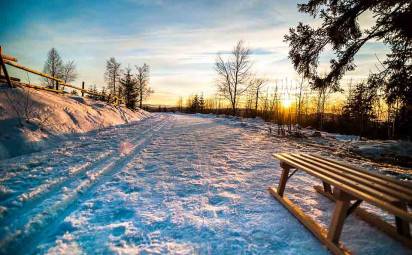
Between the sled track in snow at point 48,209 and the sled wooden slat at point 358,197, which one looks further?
the sled track in snow at point 48,209

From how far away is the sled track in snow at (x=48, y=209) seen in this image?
6.97ft

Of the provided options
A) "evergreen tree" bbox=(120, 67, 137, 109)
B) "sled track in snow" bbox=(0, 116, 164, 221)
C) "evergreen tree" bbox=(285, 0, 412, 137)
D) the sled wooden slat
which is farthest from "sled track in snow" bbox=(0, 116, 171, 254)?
"evergreen tree" bbox=(120, 67, 137, 109)

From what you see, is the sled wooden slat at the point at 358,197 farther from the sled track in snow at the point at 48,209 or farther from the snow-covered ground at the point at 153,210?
the sled track in snow at the point at 48,209

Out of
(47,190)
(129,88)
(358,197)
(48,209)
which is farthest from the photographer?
(129,88)

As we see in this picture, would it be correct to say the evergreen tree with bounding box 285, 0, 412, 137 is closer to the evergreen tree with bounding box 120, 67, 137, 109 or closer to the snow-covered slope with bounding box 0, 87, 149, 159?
the snow-covered slope with bounding box 0, 87, 149, 159

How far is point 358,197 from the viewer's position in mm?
1850

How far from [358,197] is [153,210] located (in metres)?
2.20

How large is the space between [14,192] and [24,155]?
7.85ft

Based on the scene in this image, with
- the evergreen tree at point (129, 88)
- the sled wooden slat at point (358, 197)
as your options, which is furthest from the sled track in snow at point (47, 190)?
the evergreen tree at point (129, 88)

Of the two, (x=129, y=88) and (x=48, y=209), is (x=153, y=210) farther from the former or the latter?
(x=129, y=88)

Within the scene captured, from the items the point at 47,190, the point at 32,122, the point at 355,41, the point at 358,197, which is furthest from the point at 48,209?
the point at 355,41

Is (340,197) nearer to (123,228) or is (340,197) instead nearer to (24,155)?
(123,228)

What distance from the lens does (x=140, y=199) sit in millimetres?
3117

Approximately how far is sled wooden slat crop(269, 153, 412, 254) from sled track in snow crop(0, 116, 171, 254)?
2.81 meters
